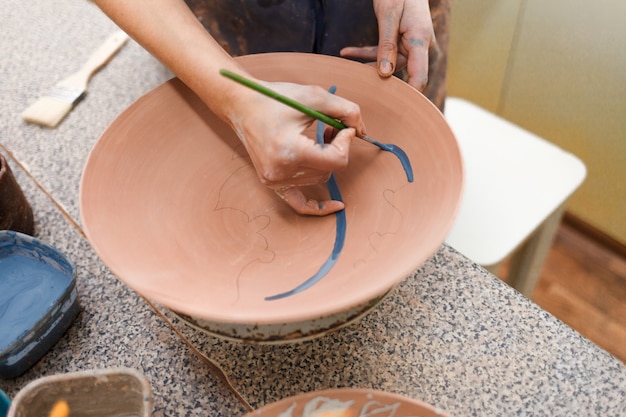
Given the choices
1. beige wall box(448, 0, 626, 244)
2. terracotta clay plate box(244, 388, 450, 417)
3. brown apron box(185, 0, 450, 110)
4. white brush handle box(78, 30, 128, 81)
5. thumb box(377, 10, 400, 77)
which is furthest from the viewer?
beige wall box(448, 0, 626, 244)

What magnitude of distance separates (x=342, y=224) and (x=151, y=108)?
0.33 meters

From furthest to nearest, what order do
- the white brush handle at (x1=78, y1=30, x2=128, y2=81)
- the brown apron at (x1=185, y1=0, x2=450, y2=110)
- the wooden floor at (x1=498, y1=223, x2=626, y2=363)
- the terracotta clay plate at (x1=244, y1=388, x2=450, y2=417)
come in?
the wooden floor at (x1=498, y1=223, x2=626, y2=363) → the white brush handle at (x1=78, y1=30, x2=128, y2=81) → the brown apron at (x1=185, y1=0, x2=450, y2=110) → the terracotta clay plate at (x1=244, y1=388, x2=450, y2=417)

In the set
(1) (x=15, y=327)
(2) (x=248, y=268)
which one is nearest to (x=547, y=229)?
(2) (x=248, y=268)

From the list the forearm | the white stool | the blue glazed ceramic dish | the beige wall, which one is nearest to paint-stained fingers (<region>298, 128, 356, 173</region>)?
the forearm

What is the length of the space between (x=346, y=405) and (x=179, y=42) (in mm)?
516

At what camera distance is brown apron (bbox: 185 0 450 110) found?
3.20 feet

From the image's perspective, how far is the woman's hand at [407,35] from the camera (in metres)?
0.83

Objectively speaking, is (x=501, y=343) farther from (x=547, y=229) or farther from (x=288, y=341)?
(x=547, y=229)

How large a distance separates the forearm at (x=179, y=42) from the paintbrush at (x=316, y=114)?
0.12 meters

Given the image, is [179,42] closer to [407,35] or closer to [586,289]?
[407,35]

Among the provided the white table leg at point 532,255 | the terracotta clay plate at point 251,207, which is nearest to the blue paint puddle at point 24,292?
the terracotta clay plate at point 251,207

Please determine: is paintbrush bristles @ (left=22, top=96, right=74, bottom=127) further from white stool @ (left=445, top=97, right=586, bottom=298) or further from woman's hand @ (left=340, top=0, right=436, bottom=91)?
white stool @ (left=445, top=97, right=586, bottom=298)

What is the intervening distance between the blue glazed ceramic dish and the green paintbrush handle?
0.39 metres

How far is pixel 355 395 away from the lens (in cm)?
58
